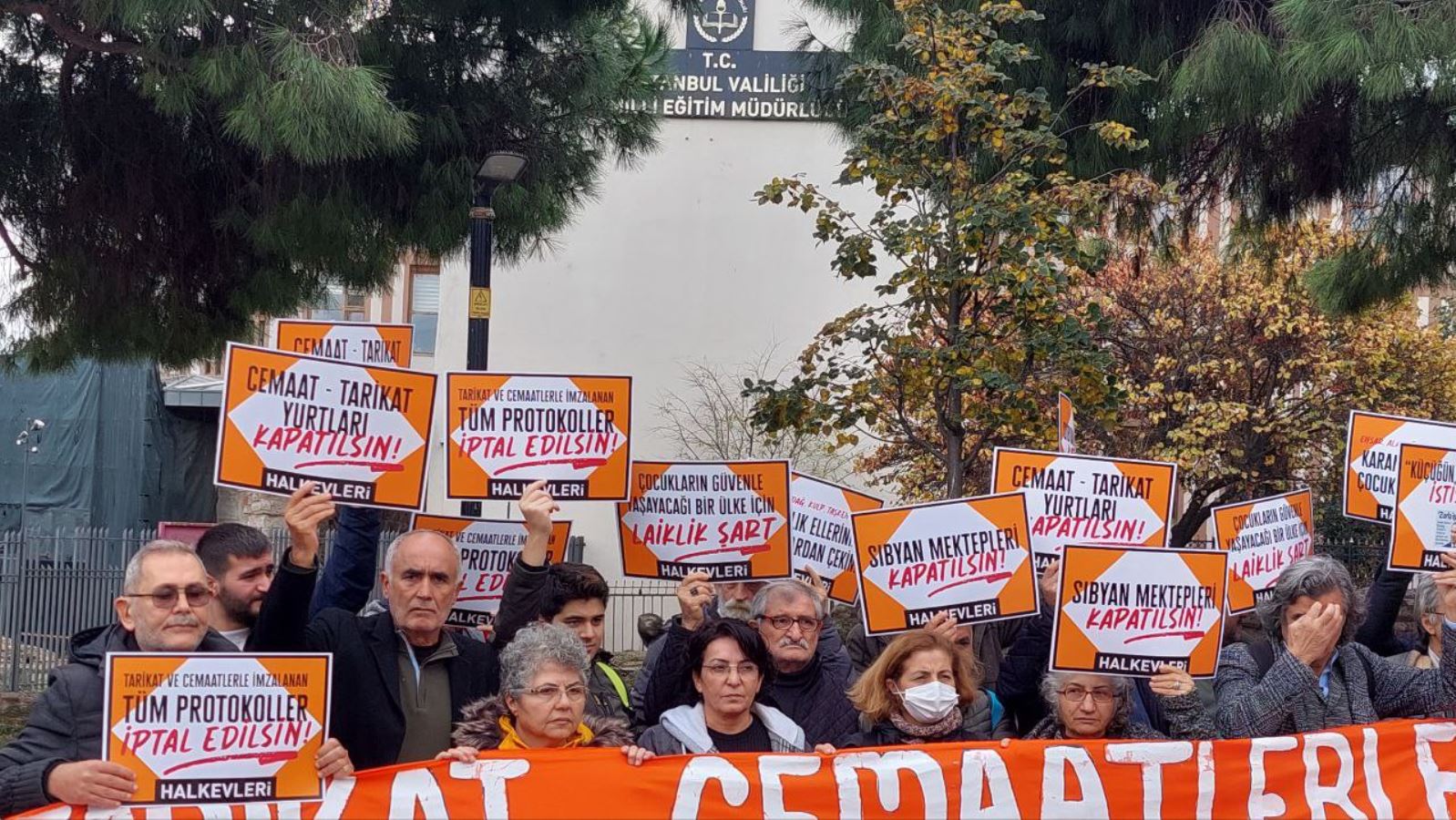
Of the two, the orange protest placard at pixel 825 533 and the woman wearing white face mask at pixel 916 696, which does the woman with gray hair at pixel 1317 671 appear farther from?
→ the orange protest placard at pixel 825 533

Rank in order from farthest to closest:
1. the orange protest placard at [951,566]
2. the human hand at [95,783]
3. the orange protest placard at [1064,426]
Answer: the orange protest placard at [1064,426] → the orange protest placard at [951,566] → the human hand at [95,783]

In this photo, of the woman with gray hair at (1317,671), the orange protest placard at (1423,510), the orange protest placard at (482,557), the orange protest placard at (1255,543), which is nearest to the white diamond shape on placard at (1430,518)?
the orange protest placard at (1423,510)

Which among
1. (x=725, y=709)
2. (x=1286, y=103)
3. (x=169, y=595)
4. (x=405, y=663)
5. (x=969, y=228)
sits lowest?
(x=725, y=709)

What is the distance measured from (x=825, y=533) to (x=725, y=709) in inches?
84.2

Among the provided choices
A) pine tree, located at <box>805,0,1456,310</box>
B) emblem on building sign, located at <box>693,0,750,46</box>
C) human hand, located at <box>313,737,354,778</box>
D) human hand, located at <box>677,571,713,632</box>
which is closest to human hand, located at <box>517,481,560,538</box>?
human hand, located at <box>677,571,713,632</box>

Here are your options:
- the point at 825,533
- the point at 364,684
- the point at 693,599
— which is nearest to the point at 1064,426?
the point at 825,533

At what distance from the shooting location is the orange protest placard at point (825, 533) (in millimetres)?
7184

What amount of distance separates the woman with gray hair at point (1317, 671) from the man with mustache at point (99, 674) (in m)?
2.79

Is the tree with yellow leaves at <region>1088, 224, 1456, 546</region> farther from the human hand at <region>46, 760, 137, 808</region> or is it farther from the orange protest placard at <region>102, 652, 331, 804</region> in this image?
the human hand at <region>46, 760, 137, 808</region>

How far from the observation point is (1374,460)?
260 inches

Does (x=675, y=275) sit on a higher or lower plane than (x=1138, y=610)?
higher

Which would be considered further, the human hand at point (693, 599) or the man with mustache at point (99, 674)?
the human hand at point (693, 599)

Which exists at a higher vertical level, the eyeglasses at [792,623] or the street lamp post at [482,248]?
the street lamp post at [482,248]

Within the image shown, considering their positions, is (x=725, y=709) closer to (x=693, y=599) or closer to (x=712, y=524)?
(x=693, y=599)
